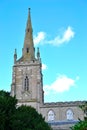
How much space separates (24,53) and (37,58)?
396 cm

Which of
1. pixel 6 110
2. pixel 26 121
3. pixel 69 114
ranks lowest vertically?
pixel 26 121

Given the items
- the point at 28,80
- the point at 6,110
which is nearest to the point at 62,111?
the point at 28,80


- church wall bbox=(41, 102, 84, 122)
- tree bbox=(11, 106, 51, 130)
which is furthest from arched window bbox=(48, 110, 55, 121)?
tree bbox=(11, 106, 51, 130)

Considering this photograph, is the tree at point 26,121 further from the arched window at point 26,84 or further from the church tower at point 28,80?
the arched window at point 26,84

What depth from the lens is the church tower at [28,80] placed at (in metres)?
80.8

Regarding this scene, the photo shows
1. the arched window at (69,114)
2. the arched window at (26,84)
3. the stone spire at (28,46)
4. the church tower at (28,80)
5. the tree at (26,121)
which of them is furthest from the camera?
the stone spire at (28,46)

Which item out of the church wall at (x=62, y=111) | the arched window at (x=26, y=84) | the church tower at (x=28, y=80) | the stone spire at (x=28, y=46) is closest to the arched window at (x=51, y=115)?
the church wall at (x=62, y=111)

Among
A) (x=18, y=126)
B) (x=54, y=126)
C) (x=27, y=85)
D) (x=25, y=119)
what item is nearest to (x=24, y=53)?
(x=27, y=85)

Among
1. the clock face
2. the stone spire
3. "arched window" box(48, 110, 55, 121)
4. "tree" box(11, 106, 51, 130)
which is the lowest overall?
"tree" box(11, 106, 51, 130)

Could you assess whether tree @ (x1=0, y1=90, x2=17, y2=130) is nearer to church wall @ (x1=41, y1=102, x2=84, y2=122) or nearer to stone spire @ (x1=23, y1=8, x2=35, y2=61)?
church wall @ (x1=41, y1=102, x2=84, y2=122)

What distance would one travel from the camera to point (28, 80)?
82.7 metres

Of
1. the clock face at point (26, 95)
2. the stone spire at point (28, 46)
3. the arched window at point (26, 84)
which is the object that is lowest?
the clock face at point (26, 95)

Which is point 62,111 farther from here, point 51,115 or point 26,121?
point 26,121

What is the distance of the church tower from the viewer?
265 feet
